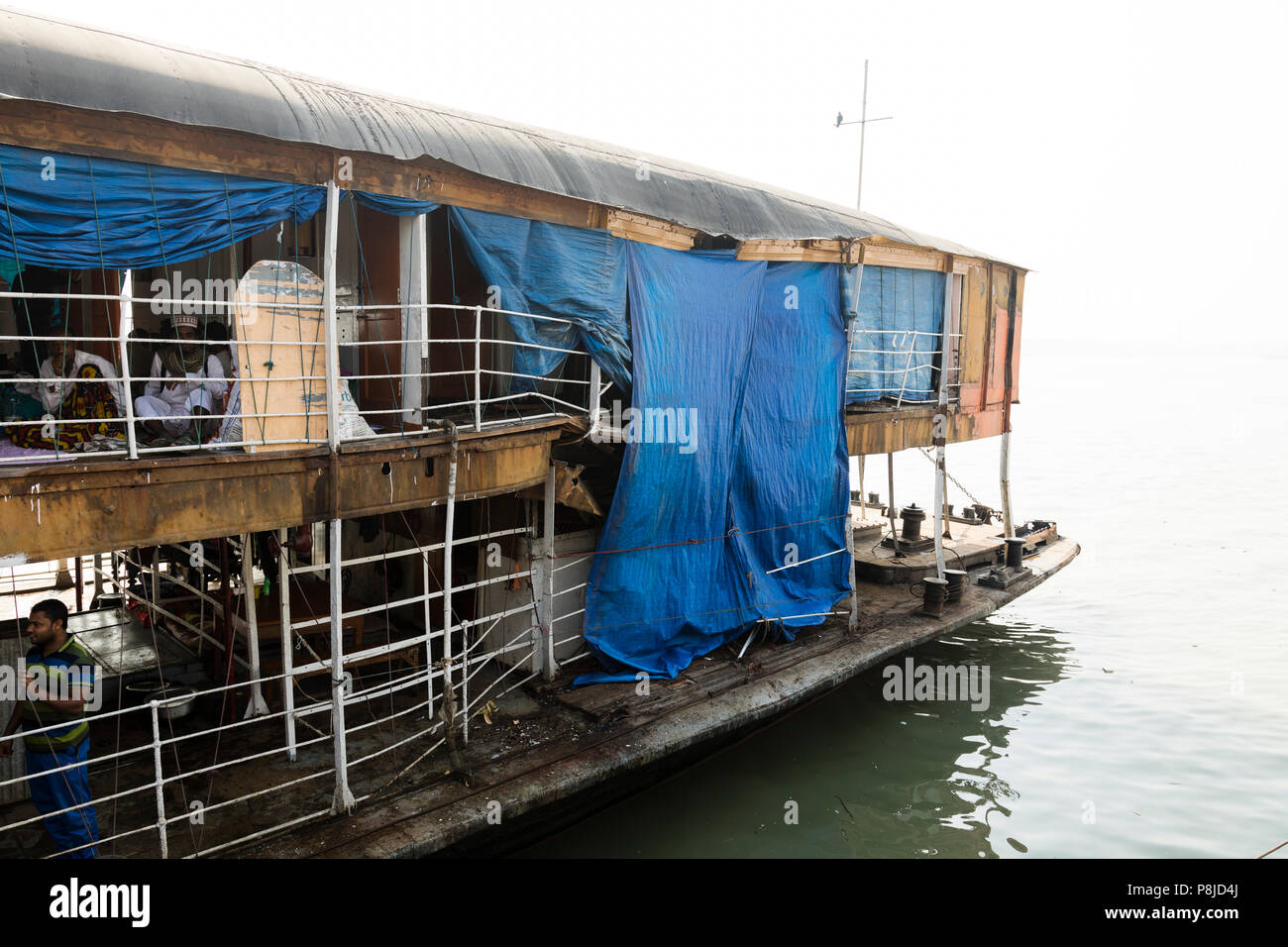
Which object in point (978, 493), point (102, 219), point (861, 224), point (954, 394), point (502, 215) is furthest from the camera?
point (978, 493)

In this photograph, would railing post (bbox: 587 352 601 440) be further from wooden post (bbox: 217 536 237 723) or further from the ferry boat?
wooden post (bbox: 217 536 237 723)

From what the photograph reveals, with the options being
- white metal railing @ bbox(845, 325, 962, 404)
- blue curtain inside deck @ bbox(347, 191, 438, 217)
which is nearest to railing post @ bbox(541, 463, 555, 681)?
blue curtain inside deck @ bbox(347, 191, 438, 217)

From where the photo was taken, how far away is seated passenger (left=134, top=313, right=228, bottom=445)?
7.38 meters

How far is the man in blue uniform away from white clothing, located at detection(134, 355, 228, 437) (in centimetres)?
186

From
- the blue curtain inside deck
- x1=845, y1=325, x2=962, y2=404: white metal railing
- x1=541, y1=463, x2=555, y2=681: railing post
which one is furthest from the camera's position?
x1=845, y1=325, x2=962, y2=404: white metal railing

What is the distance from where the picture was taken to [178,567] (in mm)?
11992

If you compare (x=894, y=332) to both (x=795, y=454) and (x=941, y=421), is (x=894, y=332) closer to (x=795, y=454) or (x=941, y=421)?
(x=941, y=421)

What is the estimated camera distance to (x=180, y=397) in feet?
24.5

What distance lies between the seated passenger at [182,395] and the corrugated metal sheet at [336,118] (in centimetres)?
194
